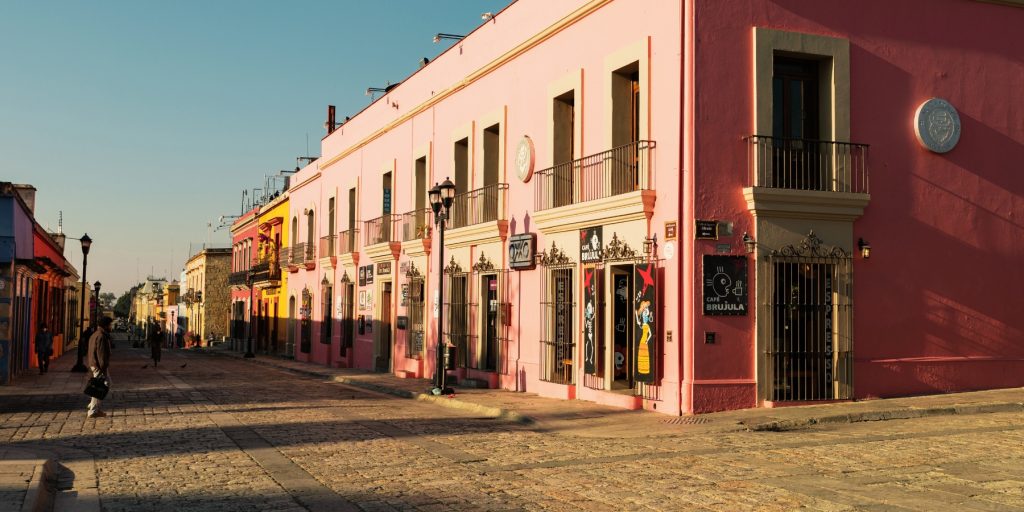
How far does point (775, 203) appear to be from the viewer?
1419 centimetres

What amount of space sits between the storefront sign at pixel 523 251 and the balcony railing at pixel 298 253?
1863 cm

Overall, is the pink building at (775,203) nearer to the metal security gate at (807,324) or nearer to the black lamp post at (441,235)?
the metal security gate at (807,324)

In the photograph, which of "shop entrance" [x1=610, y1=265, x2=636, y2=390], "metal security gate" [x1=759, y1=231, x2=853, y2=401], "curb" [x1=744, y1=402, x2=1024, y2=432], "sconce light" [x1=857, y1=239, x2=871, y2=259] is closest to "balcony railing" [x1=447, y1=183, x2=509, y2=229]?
"shop entrance" [x1=610, y1=265, x2=636, y2=390]

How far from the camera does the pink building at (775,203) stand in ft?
46.5

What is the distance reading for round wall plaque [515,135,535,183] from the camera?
1906 cm

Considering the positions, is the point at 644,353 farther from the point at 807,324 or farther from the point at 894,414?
the point at 894,414

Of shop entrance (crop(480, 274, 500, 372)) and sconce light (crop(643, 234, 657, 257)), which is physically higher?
sconce light (crop(643, 234, 657, 257))

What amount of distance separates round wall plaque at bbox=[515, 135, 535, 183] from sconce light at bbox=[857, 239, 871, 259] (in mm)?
6524

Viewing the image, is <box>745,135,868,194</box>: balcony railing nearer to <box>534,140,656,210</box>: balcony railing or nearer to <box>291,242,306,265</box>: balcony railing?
<box>534,140,656,210</box>: balcony railing

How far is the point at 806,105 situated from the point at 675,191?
2.57m

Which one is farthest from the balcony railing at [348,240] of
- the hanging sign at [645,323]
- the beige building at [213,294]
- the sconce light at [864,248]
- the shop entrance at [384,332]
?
the beige building at [213,294]

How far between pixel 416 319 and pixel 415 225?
92.7 inches

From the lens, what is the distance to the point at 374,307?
1119 inches

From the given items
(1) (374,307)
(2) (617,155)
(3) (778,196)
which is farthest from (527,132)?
(1) (374,307)
